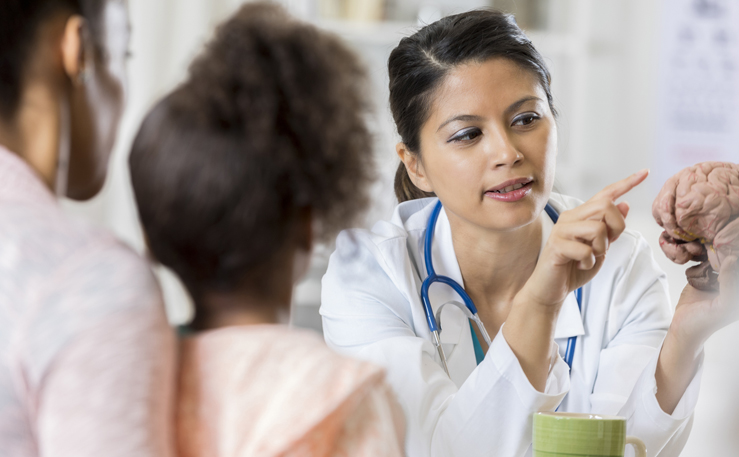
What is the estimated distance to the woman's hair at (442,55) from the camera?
3.70ft

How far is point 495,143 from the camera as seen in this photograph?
1057 mm

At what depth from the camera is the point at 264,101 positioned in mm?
521

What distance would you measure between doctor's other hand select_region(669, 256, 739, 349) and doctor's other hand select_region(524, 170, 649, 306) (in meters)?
0.14

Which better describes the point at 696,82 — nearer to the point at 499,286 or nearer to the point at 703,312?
the point at 499,286

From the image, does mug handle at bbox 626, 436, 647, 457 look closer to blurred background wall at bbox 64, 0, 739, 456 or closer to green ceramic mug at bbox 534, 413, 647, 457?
green ceramic mug at bbox 534, 413, 647, 457

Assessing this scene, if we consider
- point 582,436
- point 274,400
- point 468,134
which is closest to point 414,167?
A: point 468,134

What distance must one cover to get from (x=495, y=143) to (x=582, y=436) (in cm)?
52

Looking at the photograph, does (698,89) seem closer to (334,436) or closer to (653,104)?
(653,104)

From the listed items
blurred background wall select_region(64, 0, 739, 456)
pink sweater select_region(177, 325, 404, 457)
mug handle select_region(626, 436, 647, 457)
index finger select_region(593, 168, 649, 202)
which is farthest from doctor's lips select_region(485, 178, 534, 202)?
blurred background wall select_region(64, 0, 739, 456)

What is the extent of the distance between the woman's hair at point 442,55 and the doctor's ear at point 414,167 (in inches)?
0.6

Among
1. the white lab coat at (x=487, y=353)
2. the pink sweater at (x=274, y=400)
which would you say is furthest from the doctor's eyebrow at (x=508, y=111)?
the pink sweater at (x=274, y=400)

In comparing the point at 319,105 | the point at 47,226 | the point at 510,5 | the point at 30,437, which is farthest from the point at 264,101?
the point at 510,5

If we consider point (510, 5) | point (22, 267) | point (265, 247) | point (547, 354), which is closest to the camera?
point (22, 267)

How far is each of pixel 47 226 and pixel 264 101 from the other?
0.18 metres
